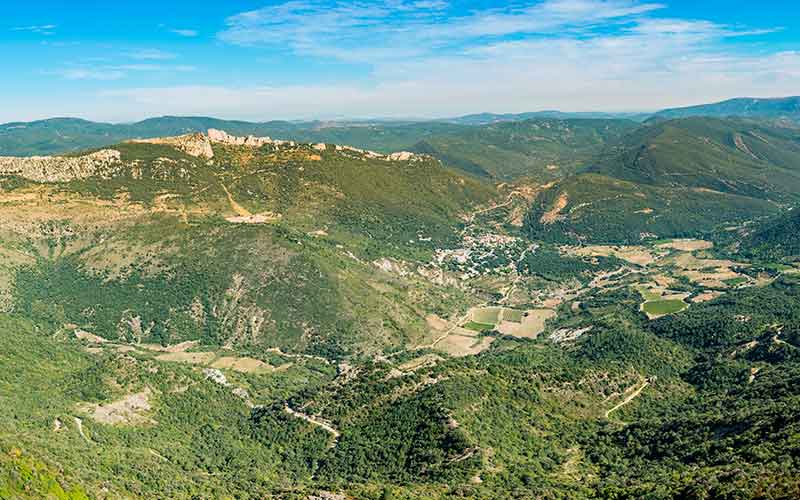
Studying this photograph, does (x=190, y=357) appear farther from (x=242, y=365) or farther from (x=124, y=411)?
(x=124, y=411)

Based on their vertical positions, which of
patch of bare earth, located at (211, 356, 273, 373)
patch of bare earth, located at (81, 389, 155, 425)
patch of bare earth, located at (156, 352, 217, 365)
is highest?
patch of bare earth, located at (81, 389, 155, 425)

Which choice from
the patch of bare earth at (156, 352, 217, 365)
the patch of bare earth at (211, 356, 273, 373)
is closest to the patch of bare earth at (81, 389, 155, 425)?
the patch of bare earth at (211, 356, 273, 373)

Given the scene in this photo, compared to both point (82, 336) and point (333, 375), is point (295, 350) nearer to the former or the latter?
point (333, 375)

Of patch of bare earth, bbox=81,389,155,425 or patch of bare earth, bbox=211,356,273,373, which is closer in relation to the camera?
patch of bare earth, bbox=81,389,155,425

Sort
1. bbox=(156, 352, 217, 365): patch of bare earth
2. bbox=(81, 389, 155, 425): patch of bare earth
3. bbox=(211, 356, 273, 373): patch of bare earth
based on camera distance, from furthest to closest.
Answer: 1. bbox=(156, 352, 217, 365): patch of bare earth
2. bbox=(211, 356, 273, 373): patch of bare earth
3. bbox=(81, 389, 155, 425): patch of bare earth

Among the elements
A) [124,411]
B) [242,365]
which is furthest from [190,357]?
[124,411]

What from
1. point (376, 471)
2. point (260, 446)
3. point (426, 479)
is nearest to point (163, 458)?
point (260, 446)

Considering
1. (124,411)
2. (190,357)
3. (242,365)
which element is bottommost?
(242,365)

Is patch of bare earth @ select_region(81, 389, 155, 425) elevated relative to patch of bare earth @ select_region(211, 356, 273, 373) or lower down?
elevated

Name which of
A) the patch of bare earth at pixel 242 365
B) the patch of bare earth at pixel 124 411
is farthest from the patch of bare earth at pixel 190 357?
the patch of bare earth at pixel 124 411

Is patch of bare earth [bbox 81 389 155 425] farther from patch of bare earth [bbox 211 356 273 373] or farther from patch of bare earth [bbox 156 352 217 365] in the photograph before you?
patch of bare earth [bbox 156 352 217 365]

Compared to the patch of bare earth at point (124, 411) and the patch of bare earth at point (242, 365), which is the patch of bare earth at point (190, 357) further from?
the patch of bare earth at point (124, 411)
